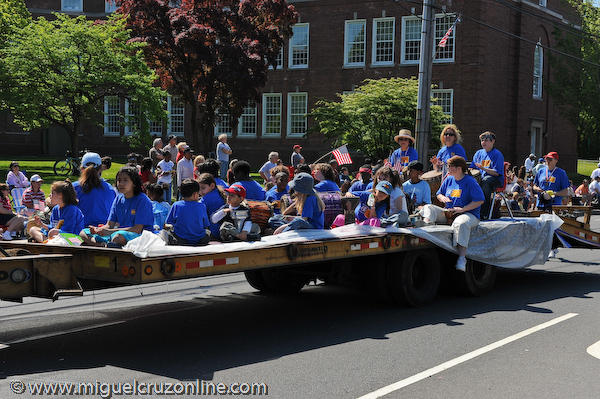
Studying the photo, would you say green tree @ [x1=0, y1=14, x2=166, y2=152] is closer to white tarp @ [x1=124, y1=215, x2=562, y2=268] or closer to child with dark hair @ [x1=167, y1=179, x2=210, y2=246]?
white tarp @ [x1=124, y1=215, x2=562, y2=268]

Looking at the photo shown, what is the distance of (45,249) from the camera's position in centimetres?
677

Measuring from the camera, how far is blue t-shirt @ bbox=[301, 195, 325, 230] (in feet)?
28.3

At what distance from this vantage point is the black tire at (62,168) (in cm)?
2978

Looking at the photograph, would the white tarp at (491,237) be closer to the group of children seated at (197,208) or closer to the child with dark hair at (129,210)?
the group of children seated at (197,208)

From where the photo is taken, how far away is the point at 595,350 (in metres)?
7.09

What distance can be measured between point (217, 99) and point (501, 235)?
23048 mm

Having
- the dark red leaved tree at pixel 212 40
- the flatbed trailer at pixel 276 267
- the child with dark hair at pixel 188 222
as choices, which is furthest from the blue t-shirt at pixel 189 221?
the dark red leaved tree at pixel 212 40

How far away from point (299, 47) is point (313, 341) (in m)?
34.8

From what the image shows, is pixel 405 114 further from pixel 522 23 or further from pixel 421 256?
pixel 421 256

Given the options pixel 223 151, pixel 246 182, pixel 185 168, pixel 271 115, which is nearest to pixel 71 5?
pixel 271 115

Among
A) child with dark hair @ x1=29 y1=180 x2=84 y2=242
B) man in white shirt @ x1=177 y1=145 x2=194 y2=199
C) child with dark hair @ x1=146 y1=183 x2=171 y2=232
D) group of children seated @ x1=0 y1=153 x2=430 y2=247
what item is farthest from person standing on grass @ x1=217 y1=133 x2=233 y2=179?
child with dark hair @ x1=29 y1=180 x2=84 y2=242

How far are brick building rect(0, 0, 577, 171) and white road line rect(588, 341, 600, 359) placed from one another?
2782 centimetres

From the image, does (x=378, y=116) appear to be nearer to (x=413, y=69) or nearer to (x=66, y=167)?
(x=413, y=69)

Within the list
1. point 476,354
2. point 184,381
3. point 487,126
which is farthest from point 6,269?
point 487,126
